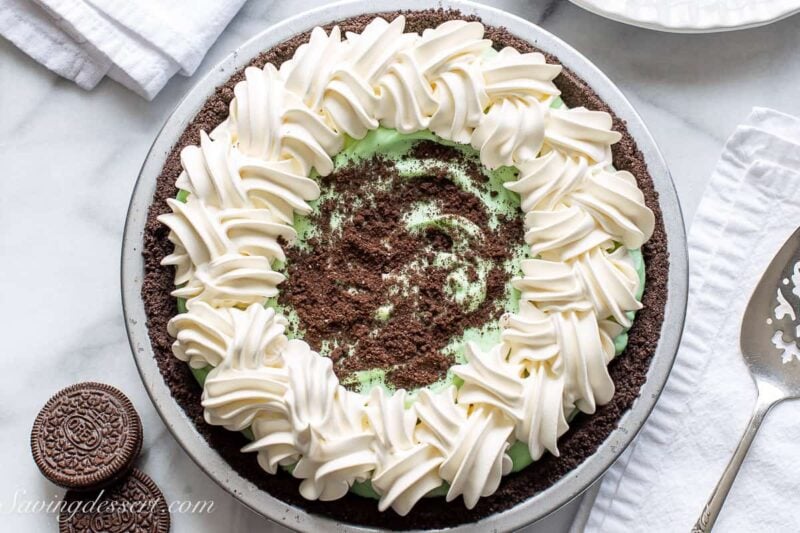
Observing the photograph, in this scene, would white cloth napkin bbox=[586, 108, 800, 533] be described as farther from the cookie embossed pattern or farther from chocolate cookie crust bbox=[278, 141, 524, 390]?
chocolate cookie crust bbox=[278, 141, 524, 390]

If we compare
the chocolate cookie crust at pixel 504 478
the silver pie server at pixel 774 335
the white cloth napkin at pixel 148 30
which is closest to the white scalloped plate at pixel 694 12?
the chocolate cookie crust at pixel 504 478

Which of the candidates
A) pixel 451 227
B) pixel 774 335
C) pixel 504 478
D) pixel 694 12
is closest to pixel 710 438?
pixel 774 335

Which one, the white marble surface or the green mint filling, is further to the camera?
the white marble surface

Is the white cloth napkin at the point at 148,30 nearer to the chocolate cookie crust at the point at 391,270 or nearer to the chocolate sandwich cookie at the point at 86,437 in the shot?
the chocolate cookie crust at the point at 391,270

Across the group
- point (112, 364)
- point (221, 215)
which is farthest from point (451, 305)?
point (112, 364)

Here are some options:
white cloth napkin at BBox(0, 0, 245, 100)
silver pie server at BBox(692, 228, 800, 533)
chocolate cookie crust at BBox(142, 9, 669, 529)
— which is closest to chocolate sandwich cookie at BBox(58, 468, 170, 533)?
chocolate cookie crust at BBox(142, 9, 669, 529)
